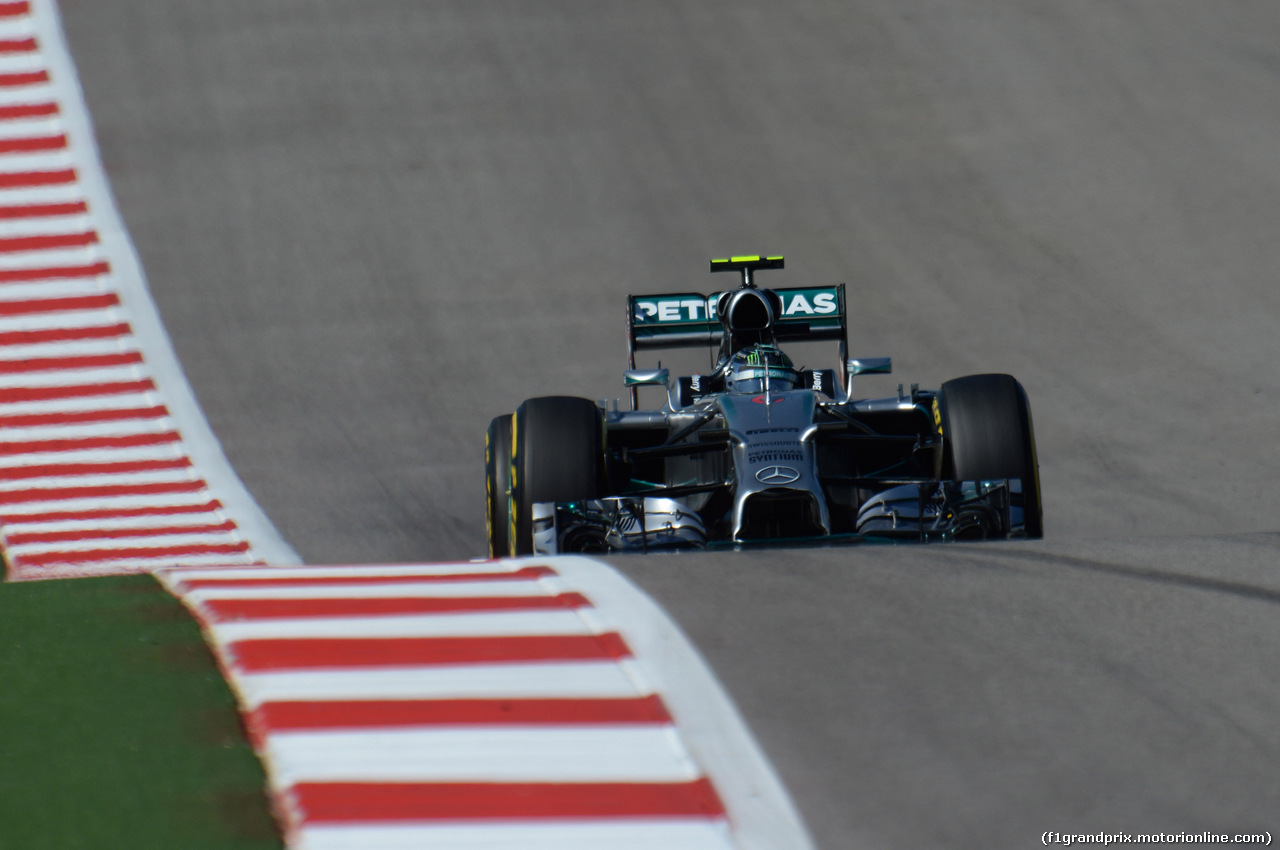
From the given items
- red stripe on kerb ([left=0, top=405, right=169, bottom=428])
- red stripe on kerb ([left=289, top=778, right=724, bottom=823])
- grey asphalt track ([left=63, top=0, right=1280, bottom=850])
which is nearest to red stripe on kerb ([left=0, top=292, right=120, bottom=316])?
grey asphalt track ([left=63, top=0, right=1280, bottom=850])

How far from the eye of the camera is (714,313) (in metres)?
7.28

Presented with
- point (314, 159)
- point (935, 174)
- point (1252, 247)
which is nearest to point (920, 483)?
point (1252, 247)

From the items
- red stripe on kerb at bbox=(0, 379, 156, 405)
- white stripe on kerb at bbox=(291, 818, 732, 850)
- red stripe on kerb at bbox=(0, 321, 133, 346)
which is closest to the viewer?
white stripe on kerb at bbox=(291, 818, 732, 850)

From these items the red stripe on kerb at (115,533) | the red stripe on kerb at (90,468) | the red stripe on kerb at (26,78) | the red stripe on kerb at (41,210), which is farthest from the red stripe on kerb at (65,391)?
the red stripe on kerb at (26,78)

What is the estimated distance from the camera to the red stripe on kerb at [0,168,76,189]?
11.5 metres

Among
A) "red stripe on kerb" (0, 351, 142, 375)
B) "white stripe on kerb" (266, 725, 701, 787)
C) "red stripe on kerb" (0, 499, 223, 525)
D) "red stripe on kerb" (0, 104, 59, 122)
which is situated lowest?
"red stripe on kerb" (0, 499, 223, 525)

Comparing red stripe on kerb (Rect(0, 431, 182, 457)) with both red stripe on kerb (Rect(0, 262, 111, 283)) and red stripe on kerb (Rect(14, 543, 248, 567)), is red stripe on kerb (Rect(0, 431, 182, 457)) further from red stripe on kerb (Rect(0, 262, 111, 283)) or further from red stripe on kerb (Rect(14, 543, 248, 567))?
red stripe on kerb (Rect(0, 262, 111, 283))

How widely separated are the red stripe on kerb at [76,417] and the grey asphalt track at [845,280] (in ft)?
1.52

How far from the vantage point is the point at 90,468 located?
28.2ft

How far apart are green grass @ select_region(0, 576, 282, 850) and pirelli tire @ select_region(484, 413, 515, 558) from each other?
1919 millimetres

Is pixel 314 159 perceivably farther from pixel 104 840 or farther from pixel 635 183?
pixel 104 840

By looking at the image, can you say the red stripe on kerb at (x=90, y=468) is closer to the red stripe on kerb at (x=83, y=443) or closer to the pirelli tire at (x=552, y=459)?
the red stripe on kerb at (x=83, y=443)

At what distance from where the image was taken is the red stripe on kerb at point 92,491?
831cm

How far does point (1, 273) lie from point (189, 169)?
2483mm
